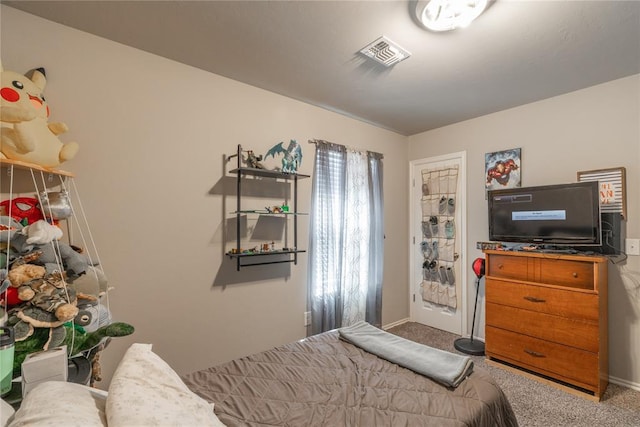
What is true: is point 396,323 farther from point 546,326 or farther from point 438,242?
point 546,326

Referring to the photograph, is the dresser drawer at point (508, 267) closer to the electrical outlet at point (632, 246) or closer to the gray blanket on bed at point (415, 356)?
the electrical outlet at point (632, 246)

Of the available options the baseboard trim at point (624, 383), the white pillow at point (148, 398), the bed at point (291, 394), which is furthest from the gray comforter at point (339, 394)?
the baseboard trim at point (624, 383)

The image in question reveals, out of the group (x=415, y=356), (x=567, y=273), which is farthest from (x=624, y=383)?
(x=415, y=356)

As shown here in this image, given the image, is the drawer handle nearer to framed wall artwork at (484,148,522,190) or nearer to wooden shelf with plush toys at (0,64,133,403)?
framed wall artwork at (484,148,522,190)

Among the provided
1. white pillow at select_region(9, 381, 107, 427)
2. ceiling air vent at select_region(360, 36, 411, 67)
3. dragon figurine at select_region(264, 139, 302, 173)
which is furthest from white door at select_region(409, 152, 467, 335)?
white pillow at select_region(9, 381, 107, 427)

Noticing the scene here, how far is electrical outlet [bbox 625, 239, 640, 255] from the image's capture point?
7.58 feet

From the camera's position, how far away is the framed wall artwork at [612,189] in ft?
7.80

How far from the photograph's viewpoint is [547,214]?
2576 millimetres

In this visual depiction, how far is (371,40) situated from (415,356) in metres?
1.96

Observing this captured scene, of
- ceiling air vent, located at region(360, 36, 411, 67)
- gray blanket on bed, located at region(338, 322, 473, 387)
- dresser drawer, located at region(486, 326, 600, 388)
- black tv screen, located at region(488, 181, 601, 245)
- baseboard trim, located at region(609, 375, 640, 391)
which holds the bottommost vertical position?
baseboard trim, located at region(609, 375, 640, 391)

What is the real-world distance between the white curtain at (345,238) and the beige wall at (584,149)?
3.57 feet

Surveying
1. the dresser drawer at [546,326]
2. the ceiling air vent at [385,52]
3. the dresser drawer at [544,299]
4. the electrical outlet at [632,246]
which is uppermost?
the ceiling air vent at [385,52]

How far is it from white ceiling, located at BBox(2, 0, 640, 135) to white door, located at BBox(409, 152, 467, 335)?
3.61 ft

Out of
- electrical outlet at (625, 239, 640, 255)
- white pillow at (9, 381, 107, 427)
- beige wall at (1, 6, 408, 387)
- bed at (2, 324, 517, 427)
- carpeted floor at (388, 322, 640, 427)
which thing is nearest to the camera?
white pillow at (9, 381, 107, 427)
